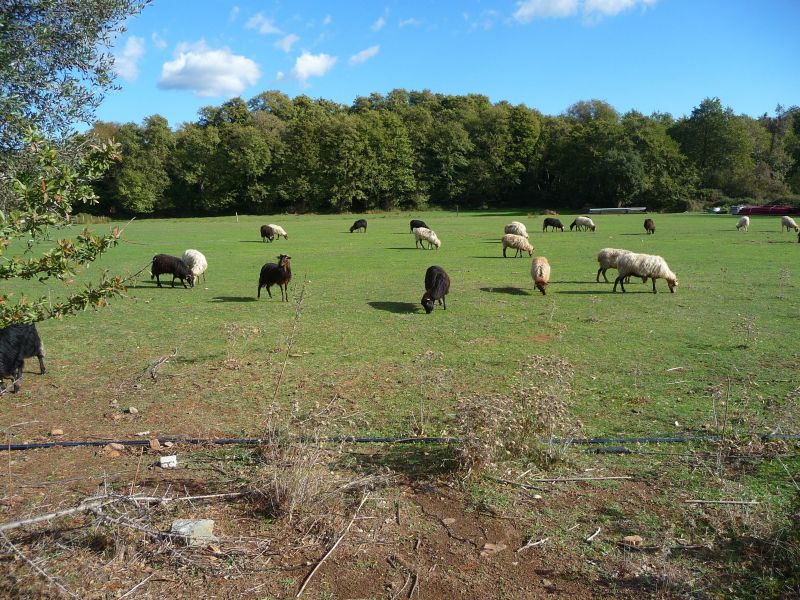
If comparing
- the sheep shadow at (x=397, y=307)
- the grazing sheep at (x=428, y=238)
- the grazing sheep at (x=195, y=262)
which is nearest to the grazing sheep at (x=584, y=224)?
the grazing sheep at (x=428, y=238)

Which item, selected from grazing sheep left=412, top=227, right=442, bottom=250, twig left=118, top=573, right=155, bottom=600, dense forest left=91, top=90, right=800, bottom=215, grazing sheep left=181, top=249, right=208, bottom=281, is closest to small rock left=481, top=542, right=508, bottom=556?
twig left=118, top=573, right=155, bottom=600

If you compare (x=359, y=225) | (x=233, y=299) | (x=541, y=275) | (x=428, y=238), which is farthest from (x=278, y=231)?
(x=541, y=275)

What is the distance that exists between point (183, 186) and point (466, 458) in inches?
3008

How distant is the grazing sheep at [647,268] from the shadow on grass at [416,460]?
12133 millimetres

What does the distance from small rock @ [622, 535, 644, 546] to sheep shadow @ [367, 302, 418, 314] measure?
32.1ft

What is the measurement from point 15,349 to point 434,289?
341 inches

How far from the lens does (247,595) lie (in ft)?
13.2

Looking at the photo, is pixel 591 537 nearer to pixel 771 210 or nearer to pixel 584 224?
pixel 584 224

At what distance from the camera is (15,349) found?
8.55 metres

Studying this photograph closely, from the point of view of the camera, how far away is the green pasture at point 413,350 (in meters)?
7.49

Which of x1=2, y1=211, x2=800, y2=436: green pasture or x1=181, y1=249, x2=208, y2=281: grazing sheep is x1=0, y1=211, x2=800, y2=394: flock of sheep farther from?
x1=2, y1=211, x2=800, y2=436: green pasture

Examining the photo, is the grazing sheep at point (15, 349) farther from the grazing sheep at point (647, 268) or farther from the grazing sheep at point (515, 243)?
the grazing sheep at point (515, 243)

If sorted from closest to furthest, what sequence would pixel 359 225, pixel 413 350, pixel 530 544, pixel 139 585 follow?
pixel 139 585 < pixel 530 544 < pixel 413 350 < pixel 359 225

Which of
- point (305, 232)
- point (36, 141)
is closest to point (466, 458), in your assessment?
point (36, 141)
